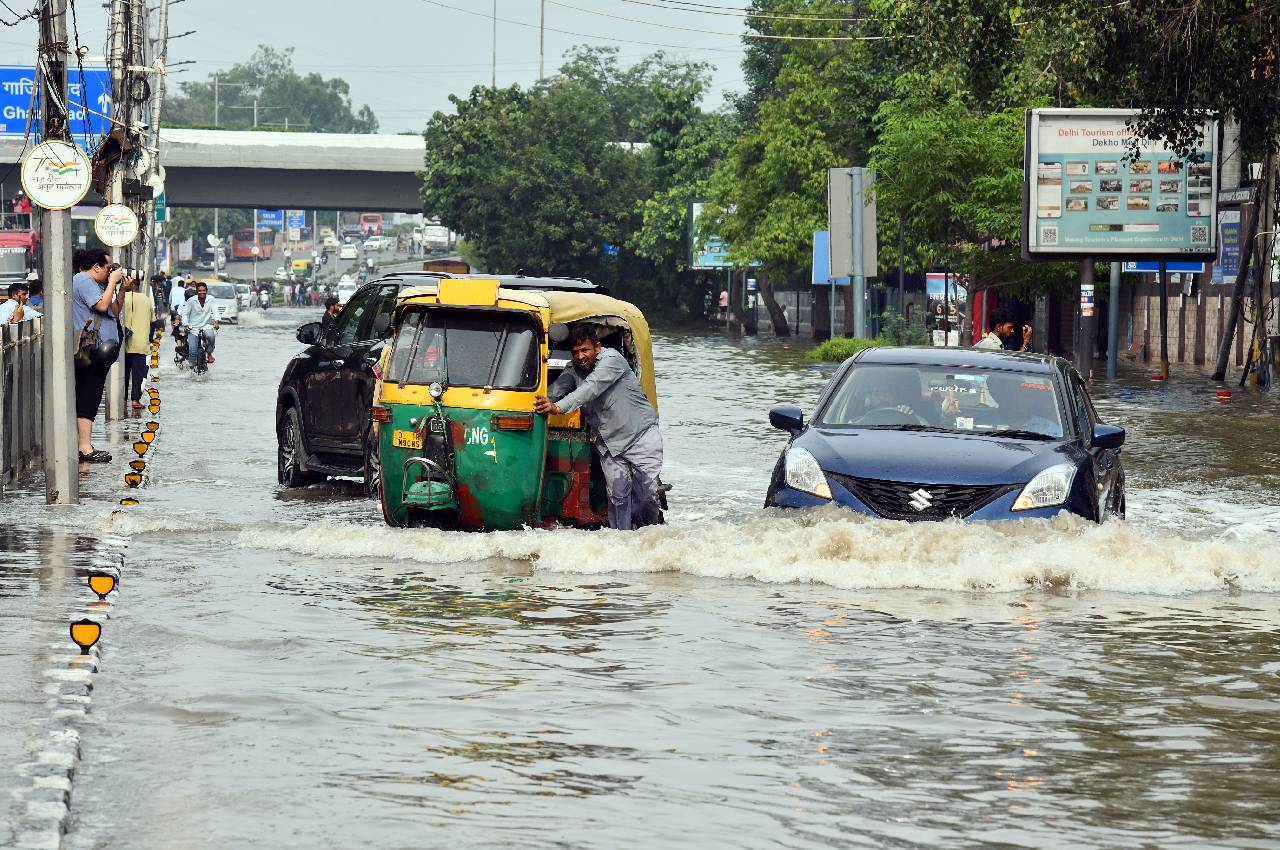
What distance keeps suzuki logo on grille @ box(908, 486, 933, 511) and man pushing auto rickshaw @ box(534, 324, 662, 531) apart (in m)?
1.99

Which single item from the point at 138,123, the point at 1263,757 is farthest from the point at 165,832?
the point at 138,123

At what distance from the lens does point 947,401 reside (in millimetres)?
14188

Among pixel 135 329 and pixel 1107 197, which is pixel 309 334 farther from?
pixel 1107 197

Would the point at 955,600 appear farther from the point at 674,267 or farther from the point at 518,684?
the point at 674,267

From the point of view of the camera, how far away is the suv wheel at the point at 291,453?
60.1 feet

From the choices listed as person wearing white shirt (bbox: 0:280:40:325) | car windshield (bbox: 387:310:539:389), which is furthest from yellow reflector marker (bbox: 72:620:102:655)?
person wearing white shirt (bbox: 0:280:40:325)

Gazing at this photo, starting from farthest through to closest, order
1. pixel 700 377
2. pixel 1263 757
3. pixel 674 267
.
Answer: pixel 674 267
pixel 700 377
pixel 1263 757

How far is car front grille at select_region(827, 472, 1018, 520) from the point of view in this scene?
12734mm

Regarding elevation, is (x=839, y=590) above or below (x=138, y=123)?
below

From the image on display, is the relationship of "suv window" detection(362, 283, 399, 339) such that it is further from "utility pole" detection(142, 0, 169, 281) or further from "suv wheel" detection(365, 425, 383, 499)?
"utility pole" detection(142, 0, 169, 281)

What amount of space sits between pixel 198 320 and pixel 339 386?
22.5 meters

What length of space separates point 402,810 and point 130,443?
1676cm

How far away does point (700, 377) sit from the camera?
41844mm

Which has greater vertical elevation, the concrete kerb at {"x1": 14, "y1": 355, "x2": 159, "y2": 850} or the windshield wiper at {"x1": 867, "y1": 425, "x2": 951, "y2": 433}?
the windshield wiper at {"x1": 867, "y1": 425, "x2": 951, "y2": 433}
